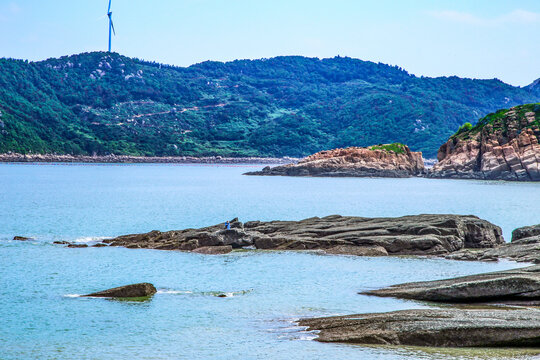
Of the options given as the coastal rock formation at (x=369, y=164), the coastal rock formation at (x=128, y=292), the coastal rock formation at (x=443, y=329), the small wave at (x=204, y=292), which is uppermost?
the coastal rock formation at (x=369, y=164)

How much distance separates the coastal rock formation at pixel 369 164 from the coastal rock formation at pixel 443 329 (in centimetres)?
15505

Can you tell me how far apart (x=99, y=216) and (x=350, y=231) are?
1478 inches

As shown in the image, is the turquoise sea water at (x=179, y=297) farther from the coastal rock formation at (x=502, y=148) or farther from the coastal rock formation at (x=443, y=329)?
the coastal rock formation at (x=502, y=148)

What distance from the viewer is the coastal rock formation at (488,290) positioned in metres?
26.2

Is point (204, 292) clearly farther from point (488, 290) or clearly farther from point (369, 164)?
point (369, 164)

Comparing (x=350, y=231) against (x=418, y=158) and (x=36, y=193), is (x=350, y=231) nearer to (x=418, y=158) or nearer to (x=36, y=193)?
(x=36, y=193)

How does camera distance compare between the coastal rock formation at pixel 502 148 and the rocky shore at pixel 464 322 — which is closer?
the rocky shore at pixel 464 322

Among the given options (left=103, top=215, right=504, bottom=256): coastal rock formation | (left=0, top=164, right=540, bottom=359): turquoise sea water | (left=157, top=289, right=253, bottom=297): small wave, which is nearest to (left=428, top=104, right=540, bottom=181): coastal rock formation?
(left=0, top=164, right=540, bottom=359): turquoise sea water

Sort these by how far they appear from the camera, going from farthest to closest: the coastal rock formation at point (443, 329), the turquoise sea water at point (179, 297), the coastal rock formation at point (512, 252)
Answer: the coastal rock formation at point (512, 252)
the turquoise sea water at point (179, 297)
the coastal rock formation at point (443, 329)

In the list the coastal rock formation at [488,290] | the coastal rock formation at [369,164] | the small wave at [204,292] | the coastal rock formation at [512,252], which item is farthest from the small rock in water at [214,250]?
the coastal rock formation at [369,164]

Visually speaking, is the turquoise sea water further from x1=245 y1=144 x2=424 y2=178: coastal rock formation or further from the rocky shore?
x1=245 y1=144 x2=424 y2=178: coastal rock formation

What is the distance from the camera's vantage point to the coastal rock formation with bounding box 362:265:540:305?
85.9 ft

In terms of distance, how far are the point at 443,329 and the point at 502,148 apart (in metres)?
127

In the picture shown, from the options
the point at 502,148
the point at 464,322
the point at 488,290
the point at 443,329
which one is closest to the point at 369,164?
the point at 502,148
